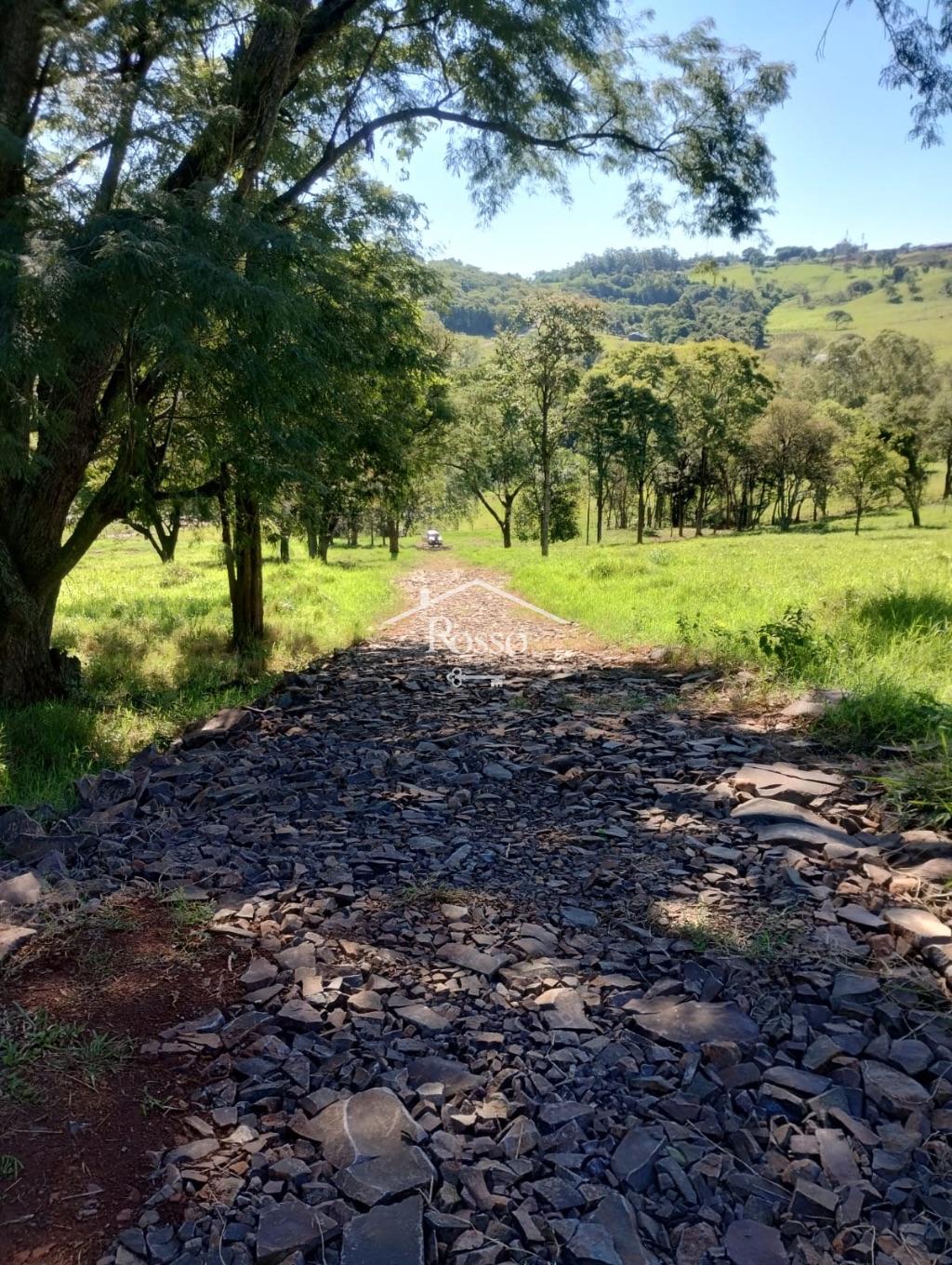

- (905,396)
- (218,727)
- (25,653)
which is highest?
(905,396)

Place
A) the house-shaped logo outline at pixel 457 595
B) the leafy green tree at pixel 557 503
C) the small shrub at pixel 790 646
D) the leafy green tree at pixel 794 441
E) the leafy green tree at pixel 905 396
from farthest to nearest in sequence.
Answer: the leafy green tree at pixel 794 441
the leafy green tree at pixel 557 503
the leafy green tree at pixel 905 396
the house-shaped logo outline at pixel 457 595
the small shrub at pixel 790 646

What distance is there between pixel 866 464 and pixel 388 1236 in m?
53.3

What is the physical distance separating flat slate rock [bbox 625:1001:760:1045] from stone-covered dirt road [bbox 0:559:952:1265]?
13 mm

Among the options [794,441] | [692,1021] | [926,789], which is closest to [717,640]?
[926,789]

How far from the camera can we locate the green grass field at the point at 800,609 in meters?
7.29

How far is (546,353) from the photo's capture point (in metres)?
33.0

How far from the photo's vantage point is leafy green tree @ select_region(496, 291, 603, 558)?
3266cm

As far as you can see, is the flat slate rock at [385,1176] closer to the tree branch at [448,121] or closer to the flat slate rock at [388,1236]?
the flat slate rock at [388,1236]

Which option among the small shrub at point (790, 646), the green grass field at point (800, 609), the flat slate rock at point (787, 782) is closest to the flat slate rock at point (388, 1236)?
the flat slate rock at point (787, 782)

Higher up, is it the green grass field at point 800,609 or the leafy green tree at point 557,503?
the leafy green tree at point 557,503

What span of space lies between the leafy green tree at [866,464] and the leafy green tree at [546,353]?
22314 mm


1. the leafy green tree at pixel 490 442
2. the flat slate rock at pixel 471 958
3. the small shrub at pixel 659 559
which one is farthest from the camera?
the leafy green tree at pixel 490 442

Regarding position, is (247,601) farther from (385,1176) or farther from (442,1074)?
(385,1176)

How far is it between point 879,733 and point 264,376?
5828mm
